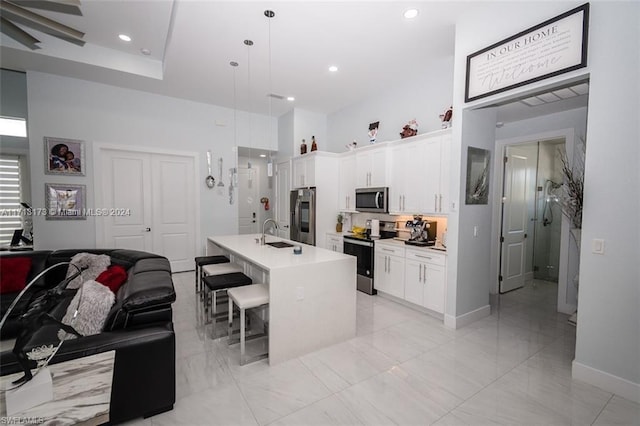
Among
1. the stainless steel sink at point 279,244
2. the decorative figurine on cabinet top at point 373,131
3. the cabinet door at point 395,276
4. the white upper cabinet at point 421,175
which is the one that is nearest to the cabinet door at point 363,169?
the decorative figurine on cabinet top at point 373,131

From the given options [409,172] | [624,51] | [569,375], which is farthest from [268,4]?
[569,375]

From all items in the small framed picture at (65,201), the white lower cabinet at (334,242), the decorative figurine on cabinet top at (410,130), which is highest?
the decorative figurine on cabinet top at (410,130)

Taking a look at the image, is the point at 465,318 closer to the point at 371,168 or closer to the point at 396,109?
the point at 371,168

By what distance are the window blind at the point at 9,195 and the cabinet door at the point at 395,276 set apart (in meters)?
6.34

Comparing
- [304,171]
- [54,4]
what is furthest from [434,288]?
[54,4]

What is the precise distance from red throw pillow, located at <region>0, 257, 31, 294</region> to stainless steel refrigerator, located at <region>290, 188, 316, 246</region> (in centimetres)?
370

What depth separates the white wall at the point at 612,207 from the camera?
1.95 metres

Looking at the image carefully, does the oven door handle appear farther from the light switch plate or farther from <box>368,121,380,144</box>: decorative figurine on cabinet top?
the light switch plate

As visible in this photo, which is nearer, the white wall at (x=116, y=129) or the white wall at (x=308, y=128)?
the white wall at (x=116, y=129)

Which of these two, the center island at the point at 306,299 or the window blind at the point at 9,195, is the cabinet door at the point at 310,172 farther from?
the window blind at the point at 9,195

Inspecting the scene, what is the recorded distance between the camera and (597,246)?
212 cm

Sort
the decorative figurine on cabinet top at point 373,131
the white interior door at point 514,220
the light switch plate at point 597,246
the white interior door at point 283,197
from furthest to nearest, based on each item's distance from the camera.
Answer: the white interior door at point 283,197 < the decorative figurine on cabinet top at point 373,131 < the white interior door at point 514,220 < the light switch plate at point 597,246

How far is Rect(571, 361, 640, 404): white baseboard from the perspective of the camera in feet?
6.51

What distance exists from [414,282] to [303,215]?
2480 millimetres
